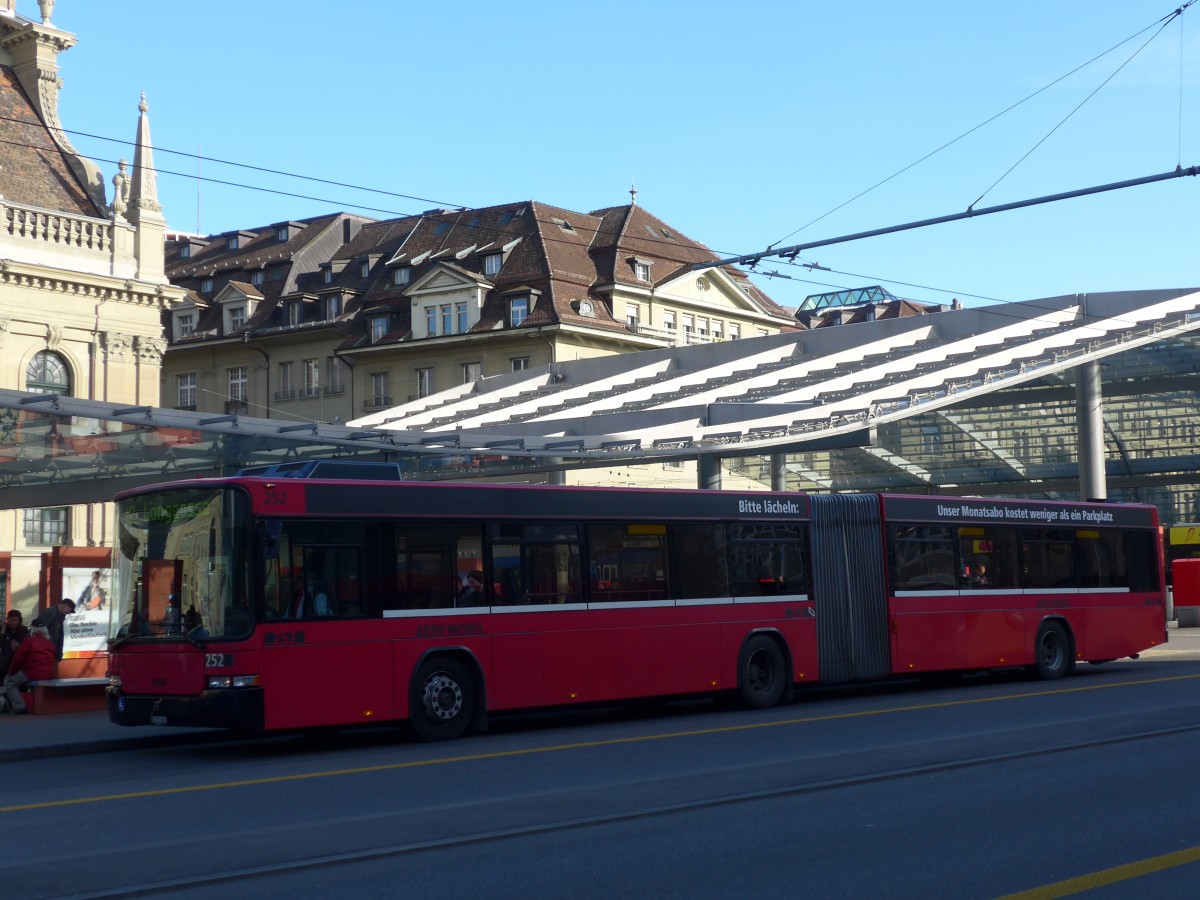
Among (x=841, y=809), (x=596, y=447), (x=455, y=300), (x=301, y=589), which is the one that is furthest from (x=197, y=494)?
(x=455, y=300)

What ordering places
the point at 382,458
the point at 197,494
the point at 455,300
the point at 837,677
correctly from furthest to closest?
the point at 455,300, the point at 382,458, the point at 837,677, the point at 197,494

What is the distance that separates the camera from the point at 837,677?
21.2 m

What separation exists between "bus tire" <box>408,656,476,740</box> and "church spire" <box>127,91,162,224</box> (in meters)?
30.5

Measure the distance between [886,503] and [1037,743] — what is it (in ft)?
26.5

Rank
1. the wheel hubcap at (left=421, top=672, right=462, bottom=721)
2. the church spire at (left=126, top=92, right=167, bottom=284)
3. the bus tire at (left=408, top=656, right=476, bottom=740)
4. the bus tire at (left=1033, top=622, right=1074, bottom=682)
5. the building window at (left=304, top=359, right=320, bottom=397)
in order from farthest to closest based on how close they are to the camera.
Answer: the building window at (left=304, top=359, right=320, bottom=397)
the church spire at (left=126, top=92, right=167, bottom=284)
the bus tire at (left=1033, top=622, right=1074, bottom=682)
the wheel hubcap at (left=421, top=672, right=462, bottom=721)
the bus tire at (left=408, top=656, right=476, bottom=740)

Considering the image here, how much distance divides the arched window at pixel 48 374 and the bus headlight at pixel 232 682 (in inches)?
1110

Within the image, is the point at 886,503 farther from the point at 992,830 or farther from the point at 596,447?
the point at 992,830

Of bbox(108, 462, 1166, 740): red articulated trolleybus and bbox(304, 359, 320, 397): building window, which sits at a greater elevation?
bbox(304, 359, 320, 397): building window

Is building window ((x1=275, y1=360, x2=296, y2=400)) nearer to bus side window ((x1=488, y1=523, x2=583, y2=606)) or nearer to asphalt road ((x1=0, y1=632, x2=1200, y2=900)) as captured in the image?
bus side window ((x1=488, y1=523, x2=583, y2=606))

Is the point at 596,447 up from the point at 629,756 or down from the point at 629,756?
up

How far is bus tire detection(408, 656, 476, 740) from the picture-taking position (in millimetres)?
16531

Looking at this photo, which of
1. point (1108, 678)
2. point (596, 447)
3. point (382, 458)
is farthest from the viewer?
point (596, 447)

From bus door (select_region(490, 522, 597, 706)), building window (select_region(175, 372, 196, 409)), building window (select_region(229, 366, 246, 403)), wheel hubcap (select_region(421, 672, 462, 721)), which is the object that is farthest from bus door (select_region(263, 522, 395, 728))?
building window (select_region(175, 372, 196, 409))

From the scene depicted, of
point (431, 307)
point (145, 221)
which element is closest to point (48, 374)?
point (145, 221)
